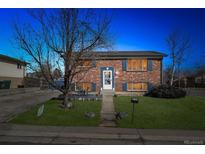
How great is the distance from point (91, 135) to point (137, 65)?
629 inches

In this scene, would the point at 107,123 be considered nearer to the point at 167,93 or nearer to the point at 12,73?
the point at 167,93

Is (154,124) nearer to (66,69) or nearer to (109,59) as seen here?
(66,69)

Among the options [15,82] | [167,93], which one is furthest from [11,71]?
[167,93]

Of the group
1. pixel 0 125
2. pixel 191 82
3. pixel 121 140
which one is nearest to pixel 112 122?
pixel 121 140

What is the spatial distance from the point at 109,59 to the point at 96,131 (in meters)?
14.9

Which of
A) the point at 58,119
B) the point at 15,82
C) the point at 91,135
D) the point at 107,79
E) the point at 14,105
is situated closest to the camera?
the point at 91,135

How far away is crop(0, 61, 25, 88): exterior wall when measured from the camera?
24511 mm

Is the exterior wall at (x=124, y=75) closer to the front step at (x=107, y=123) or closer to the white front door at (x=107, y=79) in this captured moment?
the white front door at (x=107, y=79)

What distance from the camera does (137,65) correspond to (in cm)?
2234

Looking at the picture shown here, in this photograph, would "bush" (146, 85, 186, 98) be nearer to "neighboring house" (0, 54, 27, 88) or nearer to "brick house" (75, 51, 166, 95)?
"brick house" (75, 51, 166, 95)

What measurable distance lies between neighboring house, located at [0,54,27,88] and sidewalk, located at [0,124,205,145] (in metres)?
17.6

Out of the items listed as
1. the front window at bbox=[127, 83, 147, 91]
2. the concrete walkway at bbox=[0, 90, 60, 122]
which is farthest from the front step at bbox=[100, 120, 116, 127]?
the front window at bbox=[127, 83, 147, 91]

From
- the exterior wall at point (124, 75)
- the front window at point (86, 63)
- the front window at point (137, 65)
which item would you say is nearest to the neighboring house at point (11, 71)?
the exterior wall at point (124, 75)

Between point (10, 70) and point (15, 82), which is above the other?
point (10, 70)
